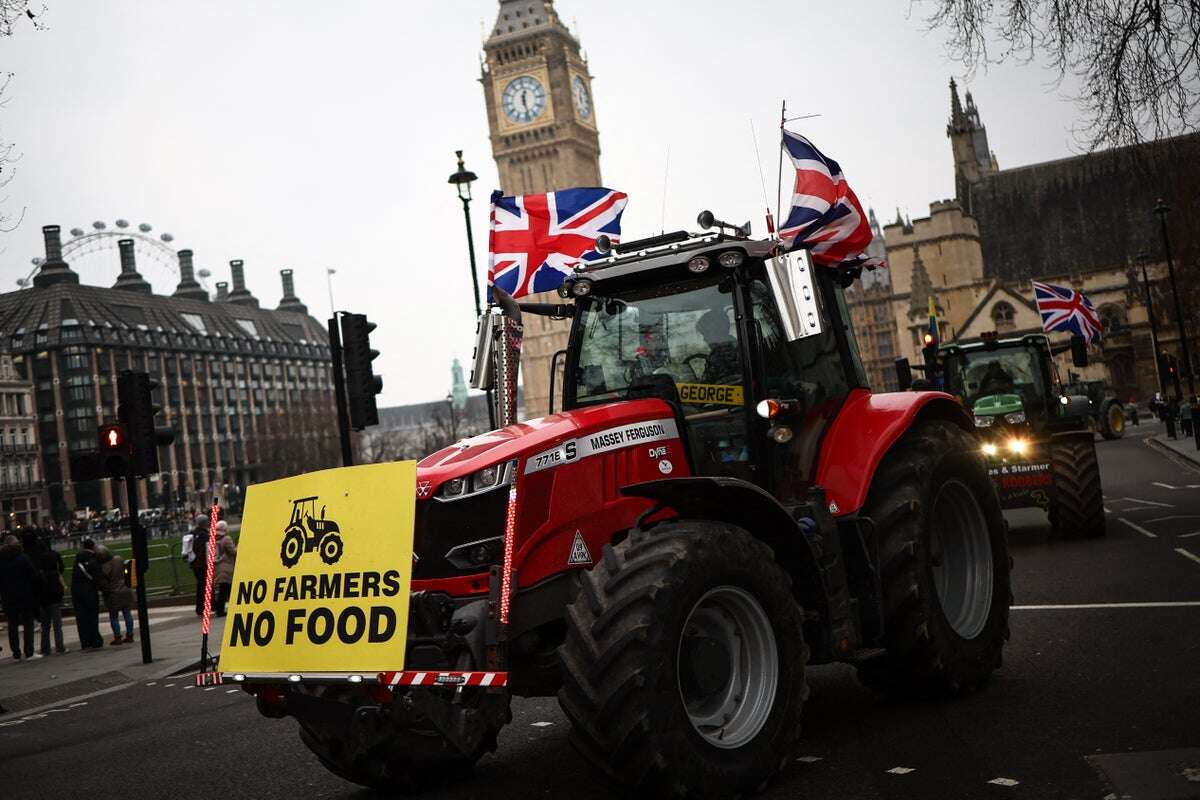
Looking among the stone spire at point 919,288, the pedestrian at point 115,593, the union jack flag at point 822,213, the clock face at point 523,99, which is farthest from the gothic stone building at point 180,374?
the union jack flag at point 822,213

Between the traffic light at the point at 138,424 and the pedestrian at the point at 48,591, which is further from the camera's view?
the pedestrian at the point at 48,591

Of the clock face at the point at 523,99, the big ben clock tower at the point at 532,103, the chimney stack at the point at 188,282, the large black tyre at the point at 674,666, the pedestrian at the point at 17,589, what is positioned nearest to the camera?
the large black tyre at the point at 674,666

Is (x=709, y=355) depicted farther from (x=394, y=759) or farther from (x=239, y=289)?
(x=239, y=289)

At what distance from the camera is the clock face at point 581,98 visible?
143 meters

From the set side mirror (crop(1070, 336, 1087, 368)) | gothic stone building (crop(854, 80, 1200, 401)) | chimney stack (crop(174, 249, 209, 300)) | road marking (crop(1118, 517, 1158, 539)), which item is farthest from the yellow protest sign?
chimney stack (crop(174, 249, 209, 300))

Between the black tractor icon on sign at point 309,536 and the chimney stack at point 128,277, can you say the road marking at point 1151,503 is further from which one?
the chimney stack at point 128,277

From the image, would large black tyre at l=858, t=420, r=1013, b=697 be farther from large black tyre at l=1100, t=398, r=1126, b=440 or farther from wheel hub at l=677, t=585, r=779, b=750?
large black tyre at l=1100, t=398, r=1126, b=440

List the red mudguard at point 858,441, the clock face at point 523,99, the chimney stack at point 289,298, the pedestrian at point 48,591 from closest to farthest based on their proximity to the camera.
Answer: the red mudguard at point 858,441 < the pedestrian at point 48,591 < the clock face at point 523,99 < the chimney stack at point 289,298

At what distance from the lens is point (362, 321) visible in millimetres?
16594

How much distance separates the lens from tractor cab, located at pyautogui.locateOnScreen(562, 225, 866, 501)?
7051mm

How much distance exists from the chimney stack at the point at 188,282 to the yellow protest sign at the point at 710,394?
15140 cm

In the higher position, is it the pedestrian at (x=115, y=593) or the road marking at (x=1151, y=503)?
the pedestrian at (x=115, y=593)

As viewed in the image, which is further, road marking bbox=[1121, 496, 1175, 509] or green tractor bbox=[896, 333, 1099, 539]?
road marking bbox=[1121, 496, 1175, 509]

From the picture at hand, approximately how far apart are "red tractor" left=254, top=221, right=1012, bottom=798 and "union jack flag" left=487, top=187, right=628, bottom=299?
2164 millimetres
